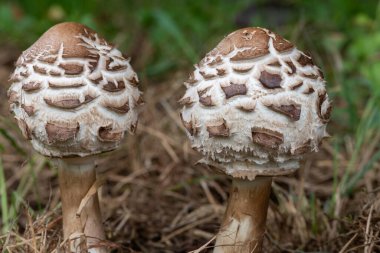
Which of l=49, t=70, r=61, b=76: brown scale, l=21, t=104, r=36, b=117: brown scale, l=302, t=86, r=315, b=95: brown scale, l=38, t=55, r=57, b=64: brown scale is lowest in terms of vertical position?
l=21, t=104, r=36, b=117: brown scale

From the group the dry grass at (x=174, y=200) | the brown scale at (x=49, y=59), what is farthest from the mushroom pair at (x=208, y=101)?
the dry grass at (x=174, y=200)

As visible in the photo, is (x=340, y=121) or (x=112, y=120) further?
(x=340, y=121)

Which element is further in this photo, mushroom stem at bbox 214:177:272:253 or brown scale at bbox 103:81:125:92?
mushroom stem at bbox 214:177:272:253

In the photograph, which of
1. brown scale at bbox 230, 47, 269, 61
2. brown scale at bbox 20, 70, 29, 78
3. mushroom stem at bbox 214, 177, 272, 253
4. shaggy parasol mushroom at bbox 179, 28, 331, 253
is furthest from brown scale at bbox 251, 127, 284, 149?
brown scale at bbox 20, 70, 29, 78

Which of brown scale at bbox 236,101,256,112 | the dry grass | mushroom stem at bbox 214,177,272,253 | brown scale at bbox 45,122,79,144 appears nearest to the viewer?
brown scale at bbox 236,101,256,112

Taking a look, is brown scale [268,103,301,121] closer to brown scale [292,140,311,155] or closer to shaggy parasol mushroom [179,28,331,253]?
shaggy parasol mushroom [179,28,331,253]

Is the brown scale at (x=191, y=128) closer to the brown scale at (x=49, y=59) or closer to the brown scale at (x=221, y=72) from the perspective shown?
the brown scale at (x=221, y=72)

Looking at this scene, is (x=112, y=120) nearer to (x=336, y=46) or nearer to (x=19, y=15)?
(x=336, y=46)

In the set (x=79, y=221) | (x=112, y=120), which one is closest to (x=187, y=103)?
(x=112, y=120)
